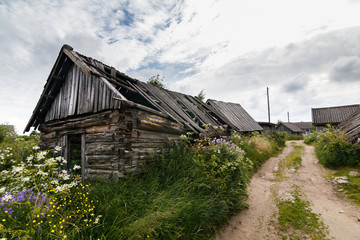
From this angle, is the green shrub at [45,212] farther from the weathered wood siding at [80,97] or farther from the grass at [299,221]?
the grass at [299,221]

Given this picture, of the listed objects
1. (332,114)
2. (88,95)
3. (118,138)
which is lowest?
(118,138)

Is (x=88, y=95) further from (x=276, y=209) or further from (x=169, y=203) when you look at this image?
(x=276, y=209)

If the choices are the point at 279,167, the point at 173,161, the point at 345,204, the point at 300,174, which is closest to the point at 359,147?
the point at 300,174

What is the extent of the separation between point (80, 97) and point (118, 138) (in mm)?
2736

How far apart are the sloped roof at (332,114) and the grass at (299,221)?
28.4m

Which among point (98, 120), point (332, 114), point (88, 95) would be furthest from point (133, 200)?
point (332, 114)

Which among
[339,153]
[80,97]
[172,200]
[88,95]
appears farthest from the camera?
[339,153]

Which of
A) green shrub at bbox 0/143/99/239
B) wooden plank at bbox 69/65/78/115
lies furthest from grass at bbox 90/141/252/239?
wooden plank at bbox 69/65/78/115

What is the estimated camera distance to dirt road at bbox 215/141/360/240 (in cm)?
381

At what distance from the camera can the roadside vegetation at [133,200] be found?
248cm

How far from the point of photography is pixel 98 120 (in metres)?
5.73

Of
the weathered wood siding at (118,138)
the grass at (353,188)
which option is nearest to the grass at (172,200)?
the weathered wood siding at (118,138)

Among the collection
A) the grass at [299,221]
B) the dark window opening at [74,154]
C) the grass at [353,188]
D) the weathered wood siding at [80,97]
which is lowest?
the grass at [299,221]

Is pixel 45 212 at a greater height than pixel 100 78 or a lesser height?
lesser
